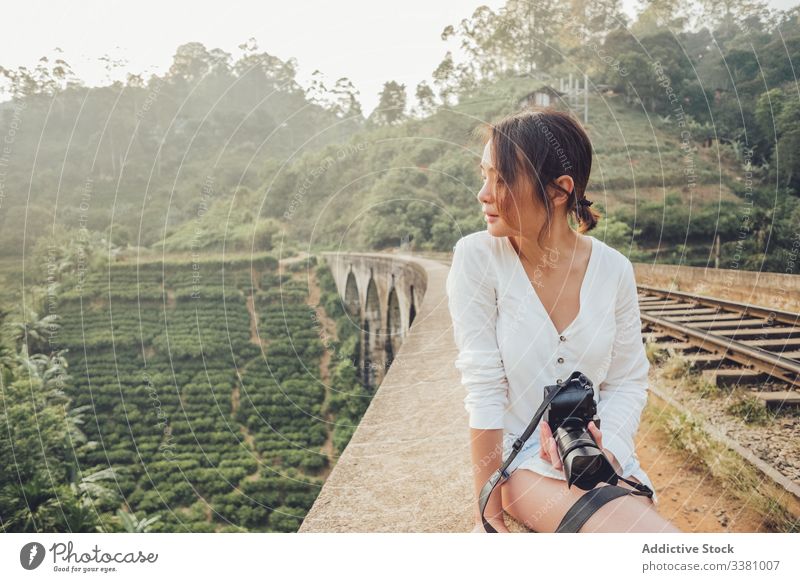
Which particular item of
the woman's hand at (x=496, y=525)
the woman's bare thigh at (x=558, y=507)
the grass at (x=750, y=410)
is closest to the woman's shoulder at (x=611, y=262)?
the woman's bare thigh at (x=558, y=507)

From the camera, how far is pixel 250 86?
5.43m

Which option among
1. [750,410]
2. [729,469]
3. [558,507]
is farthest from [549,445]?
[750,410]

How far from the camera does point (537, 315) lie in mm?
1149

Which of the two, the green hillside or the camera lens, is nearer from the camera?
the camera lens

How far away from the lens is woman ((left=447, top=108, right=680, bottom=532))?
1.11m

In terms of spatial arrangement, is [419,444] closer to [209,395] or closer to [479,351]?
[479,351]

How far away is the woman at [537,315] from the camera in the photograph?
3.64 feet

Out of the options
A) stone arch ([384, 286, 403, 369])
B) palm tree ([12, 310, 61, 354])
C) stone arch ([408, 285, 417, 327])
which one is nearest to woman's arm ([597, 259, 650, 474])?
stone arch ([408, 285, 417, 327])

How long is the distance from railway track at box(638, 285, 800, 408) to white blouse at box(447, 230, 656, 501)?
1.57 meters

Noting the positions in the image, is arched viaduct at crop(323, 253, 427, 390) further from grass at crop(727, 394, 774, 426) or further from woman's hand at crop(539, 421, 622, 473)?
woman's hand at crop(539, 421, 622, 473)

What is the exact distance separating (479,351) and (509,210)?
0.29m

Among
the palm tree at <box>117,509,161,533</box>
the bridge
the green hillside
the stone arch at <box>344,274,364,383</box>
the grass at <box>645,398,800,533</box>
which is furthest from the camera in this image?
the stone arch at <box>344,274,364,383</box>

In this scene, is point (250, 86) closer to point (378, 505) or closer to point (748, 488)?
point (378, 505)

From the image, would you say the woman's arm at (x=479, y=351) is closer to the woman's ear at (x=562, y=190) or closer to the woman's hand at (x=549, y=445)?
the woman's hand at (x=549, y=445)
